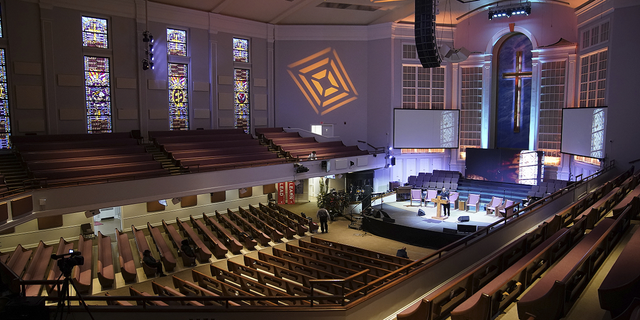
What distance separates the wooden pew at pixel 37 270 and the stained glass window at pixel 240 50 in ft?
35.4

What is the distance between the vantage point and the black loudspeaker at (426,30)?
1227 cm

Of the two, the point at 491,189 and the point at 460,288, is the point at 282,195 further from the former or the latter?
the point at 460,288

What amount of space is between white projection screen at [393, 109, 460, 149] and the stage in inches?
142

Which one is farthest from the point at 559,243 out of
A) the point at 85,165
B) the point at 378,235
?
the point at 85,165

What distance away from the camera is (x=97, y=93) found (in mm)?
14820

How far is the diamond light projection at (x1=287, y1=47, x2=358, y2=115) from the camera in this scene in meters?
19.7

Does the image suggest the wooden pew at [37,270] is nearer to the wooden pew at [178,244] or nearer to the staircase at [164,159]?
the wooden pew at [178,244]

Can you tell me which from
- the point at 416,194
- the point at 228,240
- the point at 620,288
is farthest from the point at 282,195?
the point at 620,288

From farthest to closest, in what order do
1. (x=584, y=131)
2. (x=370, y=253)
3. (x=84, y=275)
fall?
(x=584, y=131) < (x=370, y=253) < (x=84, y=275)

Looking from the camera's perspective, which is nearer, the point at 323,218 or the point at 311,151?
the point at 323,218

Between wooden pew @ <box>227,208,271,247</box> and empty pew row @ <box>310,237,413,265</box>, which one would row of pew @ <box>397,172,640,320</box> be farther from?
wooden pew @ <box>227,208,271,247</box>

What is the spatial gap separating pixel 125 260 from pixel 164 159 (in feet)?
14.1

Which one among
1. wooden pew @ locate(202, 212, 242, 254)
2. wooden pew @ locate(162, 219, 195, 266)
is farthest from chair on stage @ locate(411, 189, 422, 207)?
wooden pew @ locate(162, 219, 195, 266)

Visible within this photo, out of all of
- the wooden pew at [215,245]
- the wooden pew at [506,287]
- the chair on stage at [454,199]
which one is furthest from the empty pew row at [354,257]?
the chair on stage at [454,199]
